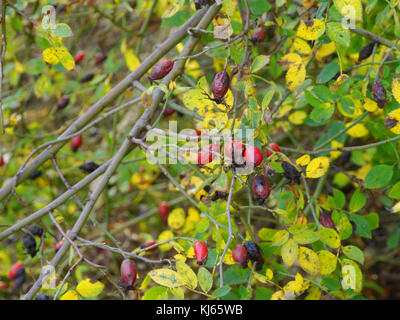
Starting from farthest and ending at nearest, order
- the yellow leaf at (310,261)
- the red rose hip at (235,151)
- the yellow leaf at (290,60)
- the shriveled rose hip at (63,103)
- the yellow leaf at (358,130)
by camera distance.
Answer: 1. the shriveled rose hip at (63,103)
2. the yellow leaf at (358,130)
3. the yellow leaf at (290,60)
4. the yellow leaf at (310,261)
5. the red rose hip at (235,151)

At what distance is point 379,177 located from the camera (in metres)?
1.06

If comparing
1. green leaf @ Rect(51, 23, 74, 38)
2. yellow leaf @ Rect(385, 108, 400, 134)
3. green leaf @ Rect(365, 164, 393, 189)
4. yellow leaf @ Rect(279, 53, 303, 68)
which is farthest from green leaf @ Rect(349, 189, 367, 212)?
green leaf @ Rect(51, 23, 74, 38)

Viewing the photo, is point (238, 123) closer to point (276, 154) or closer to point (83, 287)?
point (276, 154)

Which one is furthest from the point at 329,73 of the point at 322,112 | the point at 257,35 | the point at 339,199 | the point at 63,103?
the point at 63,103

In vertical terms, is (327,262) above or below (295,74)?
below

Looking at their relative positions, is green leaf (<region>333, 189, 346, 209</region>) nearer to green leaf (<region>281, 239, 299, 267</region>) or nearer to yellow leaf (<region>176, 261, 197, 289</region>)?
green leaf (<region>281, 239, 299, 267</region>)

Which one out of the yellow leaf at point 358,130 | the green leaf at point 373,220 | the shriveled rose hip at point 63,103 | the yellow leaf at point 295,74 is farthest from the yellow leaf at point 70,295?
the shriveled rose hip at point 63,103

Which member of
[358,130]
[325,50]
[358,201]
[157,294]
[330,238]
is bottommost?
[157,294]

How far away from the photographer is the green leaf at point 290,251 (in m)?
0.86

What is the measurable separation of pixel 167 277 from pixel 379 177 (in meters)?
0.63

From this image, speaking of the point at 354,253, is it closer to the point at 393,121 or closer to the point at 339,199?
the point at 339,199

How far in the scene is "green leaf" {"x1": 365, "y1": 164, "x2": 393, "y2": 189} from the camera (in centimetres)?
105

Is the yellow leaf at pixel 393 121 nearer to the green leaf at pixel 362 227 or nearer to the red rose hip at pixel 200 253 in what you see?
the green leaf at pixel 362 227

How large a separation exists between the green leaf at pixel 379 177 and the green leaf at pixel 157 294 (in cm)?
60
